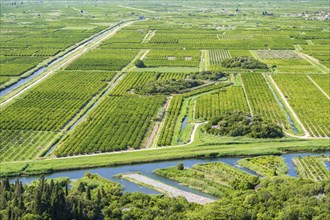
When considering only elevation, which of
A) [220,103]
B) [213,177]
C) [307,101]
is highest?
[307,101]

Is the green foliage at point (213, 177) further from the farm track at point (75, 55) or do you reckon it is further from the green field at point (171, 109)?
the farm track at point (75, 55)

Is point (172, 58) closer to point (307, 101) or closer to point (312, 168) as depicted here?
point (307, 101)

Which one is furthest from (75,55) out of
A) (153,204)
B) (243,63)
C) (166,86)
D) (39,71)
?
(153,204)

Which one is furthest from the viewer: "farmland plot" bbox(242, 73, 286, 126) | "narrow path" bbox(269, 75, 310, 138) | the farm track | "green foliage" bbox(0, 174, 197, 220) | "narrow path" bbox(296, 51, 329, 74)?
"narrow path" bbox(296, 51, 329, 74)

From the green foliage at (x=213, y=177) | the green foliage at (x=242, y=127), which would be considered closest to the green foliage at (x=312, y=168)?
the green foliage at (x=213, y=177)

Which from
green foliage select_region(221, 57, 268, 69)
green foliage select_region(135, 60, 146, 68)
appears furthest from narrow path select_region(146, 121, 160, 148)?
green foliage select_region(221, 57, 268, 69)

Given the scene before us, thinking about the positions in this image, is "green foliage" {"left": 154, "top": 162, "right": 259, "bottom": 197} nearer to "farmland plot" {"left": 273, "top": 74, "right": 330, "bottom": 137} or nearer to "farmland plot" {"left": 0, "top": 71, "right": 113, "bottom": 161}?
"farmland plot" {"left": 273, "top": 74, "right": 330, "bottom": 137}

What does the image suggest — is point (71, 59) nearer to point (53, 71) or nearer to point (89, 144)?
point (53, 71)
